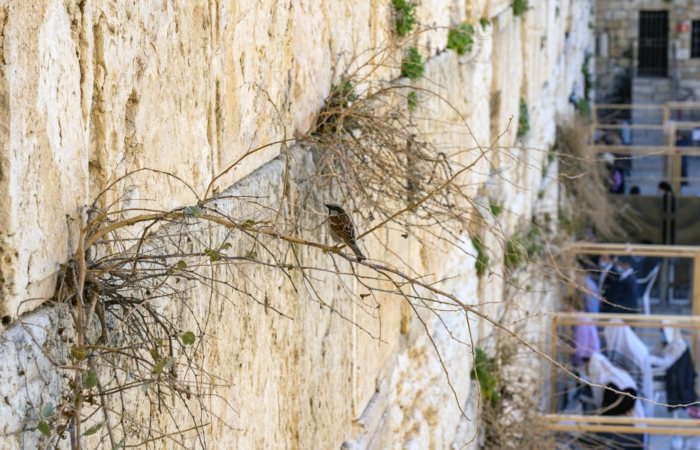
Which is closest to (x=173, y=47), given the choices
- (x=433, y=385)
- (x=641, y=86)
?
(x=433, y=385)

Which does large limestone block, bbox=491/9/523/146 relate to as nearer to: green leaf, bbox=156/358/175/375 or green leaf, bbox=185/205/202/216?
green leaf, bbox=185/205/202/216

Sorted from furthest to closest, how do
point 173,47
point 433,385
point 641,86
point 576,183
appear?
point 641,86
point 576,183
point 433,385
point 173,47

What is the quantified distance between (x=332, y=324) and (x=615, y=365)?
17.1 ft

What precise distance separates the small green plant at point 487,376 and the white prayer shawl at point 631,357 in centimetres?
237

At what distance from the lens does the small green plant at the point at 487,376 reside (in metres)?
4.89

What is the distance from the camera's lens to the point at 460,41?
13.8 ft

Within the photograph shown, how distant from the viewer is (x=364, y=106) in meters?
2.46

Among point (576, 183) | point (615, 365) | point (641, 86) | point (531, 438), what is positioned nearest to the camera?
point (531, 438)

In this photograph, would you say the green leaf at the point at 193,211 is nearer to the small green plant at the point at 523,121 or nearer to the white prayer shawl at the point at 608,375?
the white prayer shawl at the point at 608,375

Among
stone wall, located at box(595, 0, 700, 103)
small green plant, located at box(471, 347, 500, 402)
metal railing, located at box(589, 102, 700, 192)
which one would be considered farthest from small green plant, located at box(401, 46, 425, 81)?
stone wall, located at box(595, 0, 700, 103)

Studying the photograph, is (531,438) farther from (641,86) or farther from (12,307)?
(641,86)

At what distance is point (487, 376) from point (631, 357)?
2.72 meters

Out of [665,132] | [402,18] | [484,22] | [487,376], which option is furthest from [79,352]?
[665,132]

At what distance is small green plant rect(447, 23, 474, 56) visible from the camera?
13.7ft
